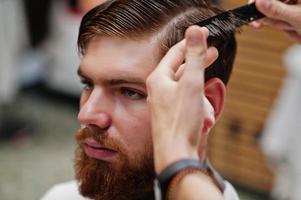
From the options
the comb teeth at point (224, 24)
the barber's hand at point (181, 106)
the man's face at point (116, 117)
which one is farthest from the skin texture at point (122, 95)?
the barber's hand at point (181, 106)

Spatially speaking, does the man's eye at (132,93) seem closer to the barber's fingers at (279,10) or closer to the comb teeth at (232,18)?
the comb teeth at (232,18)

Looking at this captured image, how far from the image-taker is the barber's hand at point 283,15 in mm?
1311

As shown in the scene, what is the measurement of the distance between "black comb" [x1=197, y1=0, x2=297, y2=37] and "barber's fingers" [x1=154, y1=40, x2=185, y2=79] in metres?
0.32

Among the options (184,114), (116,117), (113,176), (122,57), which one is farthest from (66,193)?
(184,114)

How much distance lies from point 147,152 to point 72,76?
12.2ft

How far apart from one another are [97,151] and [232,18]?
52 cm

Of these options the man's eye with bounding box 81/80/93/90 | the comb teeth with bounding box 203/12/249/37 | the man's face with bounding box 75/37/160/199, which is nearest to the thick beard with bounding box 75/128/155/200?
the man's face with bounding box 75/37/160/199

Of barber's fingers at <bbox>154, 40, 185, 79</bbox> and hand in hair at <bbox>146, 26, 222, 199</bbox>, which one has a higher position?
barber's fingers at <bbox>154, 40, 185, 79</bbox>

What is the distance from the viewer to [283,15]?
1385 millimetres

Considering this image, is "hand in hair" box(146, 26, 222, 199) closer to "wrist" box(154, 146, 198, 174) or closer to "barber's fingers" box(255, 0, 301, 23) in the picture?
"wrist" box(154, 146, 198, 174)

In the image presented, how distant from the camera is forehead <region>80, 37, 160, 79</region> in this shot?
1.41 m

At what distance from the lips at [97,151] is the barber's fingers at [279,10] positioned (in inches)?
22.0

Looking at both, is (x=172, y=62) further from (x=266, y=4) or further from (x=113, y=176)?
(x=113, y=176)

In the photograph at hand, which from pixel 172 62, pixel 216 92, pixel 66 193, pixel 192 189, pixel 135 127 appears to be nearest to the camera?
pixel 192 189
